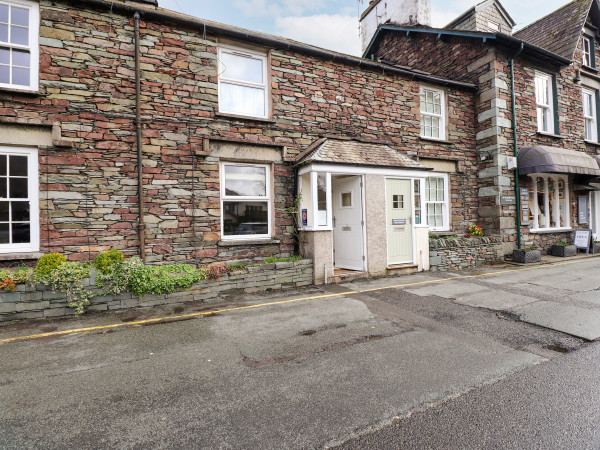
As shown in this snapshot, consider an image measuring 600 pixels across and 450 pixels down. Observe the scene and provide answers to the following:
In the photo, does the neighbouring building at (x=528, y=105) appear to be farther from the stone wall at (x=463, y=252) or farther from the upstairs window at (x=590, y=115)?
the stone wall at (x=463, y=252)

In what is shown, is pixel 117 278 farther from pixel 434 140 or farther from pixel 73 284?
pixel 434 140

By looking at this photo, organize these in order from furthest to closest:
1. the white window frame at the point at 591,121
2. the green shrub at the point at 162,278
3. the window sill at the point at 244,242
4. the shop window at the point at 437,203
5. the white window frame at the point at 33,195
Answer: the white window frame at the point at 591,121, the shop window at the point at 437,203, the window sill at the point at 244,242, the white window frame at the point at 33,195, the green shrub at the point at 162,278

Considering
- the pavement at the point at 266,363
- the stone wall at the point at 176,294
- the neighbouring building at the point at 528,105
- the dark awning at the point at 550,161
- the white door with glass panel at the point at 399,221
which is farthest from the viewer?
the neighbouring building at the point at 528,105

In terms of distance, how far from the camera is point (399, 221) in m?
9.12

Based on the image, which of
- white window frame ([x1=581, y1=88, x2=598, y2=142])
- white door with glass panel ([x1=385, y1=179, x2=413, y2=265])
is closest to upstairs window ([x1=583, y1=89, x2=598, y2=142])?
white window frame ([x1=581, y1=88, x2=598, y2=142])

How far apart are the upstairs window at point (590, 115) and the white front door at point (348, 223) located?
13.2 meters

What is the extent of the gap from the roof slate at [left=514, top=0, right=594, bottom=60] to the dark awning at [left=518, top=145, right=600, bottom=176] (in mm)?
4530

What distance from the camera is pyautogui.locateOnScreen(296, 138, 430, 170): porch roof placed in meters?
8.19

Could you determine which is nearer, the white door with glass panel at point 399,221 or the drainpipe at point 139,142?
the drainpipe at point 139,142

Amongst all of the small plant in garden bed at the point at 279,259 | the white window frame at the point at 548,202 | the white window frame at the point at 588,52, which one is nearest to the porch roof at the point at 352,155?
the small plant in garden bed at the point at 279,259

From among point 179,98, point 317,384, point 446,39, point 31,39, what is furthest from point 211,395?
point 446,39

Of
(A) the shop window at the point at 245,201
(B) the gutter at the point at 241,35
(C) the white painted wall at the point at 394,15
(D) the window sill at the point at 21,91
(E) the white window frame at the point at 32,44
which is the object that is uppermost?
(C) the white painted wall at the point at 394,15

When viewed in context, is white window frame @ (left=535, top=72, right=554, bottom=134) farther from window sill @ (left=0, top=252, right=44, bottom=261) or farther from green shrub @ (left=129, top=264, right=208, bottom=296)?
window sill @ (left=0, top=252, right=44, bottom=261)

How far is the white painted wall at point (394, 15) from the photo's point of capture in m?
14.1
